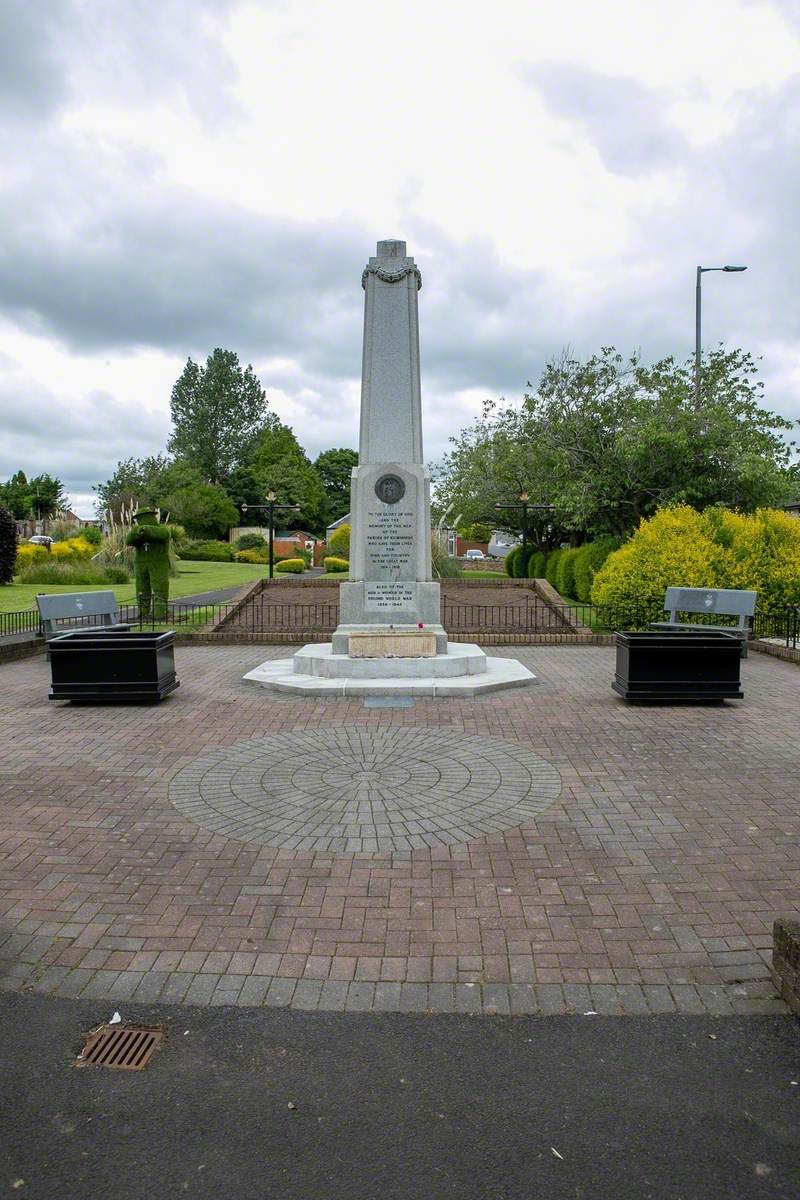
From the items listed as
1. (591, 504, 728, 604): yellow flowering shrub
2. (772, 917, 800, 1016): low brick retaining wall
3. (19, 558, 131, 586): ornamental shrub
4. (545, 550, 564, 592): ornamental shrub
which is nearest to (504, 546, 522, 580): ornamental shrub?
(545, 550, 564, 592): ornamental shrub

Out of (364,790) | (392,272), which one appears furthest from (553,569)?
(364,790)

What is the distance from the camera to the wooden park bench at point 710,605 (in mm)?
12094

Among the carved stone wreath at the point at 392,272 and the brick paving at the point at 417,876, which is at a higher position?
the carved stone wreath at the point at 392,272

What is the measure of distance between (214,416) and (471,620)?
65.1 m

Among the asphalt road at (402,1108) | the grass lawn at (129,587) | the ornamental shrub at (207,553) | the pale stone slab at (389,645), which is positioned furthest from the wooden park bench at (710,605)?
the ornamental shrub at (207,553)

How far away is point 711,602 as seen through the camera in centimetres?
1269

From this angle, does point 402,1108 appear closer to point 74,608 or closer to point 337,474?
point 74,608

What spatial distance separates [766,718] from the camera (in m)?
8.20

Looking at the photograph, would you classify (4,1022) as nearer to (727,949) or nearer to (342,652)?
(727,949)

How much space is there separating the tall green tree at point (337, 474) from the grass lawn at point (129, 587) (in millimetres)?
49475

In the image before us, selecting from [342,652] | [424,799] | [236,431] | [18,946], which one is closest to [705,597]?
[342,652]

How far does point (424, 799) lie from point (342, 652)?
5.55 m

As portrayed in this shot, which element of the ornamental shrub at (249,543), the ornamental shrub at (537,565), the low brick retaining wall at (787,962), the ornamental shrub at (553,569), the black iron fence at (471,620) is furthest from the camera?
the ornamental shrub at (249,543)

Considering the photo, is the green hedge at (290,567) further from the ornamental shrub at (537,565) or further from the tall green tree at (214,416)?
the tall green tree at (214,416)
